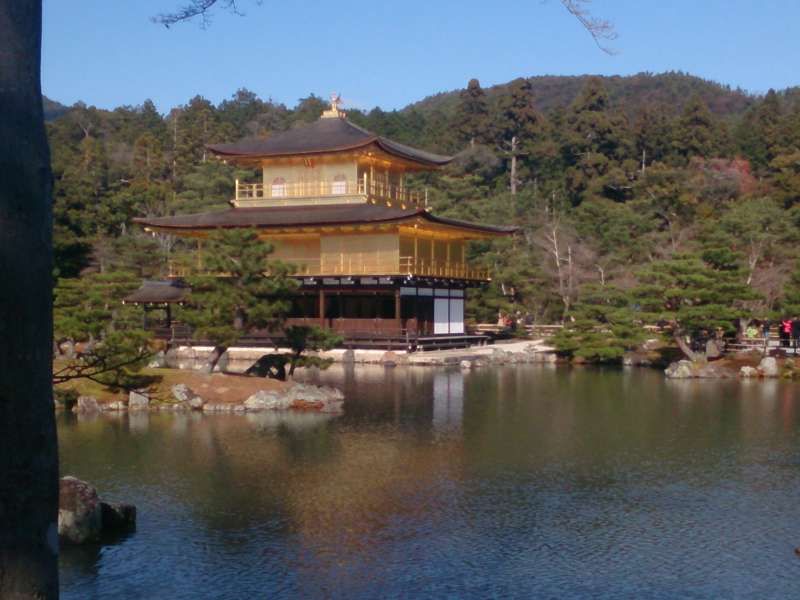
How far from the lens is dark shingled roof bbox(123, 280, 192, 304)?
30766mm

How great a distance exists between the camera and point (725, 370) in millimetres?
24062

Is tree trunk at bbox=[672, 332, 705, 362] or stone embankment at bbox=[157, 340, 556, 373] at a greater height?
tree trunk at bbox=[672, 332, 705, 362]

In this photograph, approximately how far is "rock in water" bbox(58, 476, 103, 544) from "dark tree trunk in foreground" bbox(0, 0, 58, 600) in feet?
19.4

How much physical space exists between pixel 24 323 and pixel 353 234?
1124 inches

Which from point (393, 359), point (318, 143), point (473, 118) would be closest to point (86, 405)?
point (393, 359)

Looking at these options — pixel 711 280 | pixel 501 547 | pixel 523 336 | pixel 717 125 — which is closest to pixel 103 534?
pixel 501 547

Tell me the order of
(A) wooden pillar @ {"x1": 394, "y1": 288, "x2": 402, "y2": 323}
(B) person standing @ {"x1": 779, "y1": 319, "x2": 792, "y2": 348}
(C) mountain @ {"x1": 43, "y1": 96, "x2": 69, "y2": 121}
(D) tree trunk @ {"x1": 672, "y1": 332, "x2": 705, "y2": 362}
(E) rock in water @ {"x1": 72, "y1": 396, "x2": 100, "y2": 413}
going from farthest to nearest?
1. (C) mountain @ {"x1": 43, "y1": 96, "x2": 69, "y2": 121}
2. (A) wooden pillar @ {"x1": 394, "y1": 288, "x2": 402, "y2": 323}
3. (B) person standing @ {"x1": 779, "y1": 319, "x2": 792, "y2": 348}
4. (D) tree trunk @ {"x1": 672, "y1": 332, "x2": 705, "y2": 362}
5. (E) rock in water @ {"x1": 72, "y1": 396, "x2": 100, "y2": 413}

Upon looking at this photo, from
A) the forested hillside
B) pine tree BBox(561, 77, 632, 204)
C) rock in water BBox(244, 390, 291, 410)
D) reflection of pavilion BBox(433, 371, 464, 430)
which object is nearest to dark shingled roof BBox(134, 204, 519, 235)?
the forested hillside

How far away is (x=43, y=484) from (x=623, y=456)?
11036 mm

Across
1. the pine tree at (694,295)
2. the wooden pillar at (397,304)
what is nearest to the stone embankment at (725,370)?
the pine tree at (694,295)

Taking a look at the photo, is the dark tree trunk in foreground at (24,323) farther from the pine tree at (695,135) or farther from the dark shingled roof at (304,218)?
the pine tree at (695,135)

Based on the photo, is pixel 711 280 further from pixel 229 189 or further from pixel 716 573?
pixel 229 189

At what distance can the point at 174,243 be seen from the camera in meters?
44.1

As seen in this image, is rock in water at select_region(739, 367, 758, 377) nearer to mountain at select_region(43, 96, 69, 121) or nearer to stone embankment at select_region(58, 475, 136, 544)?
stone embankment at select_region(58, 475, 136, 544)
